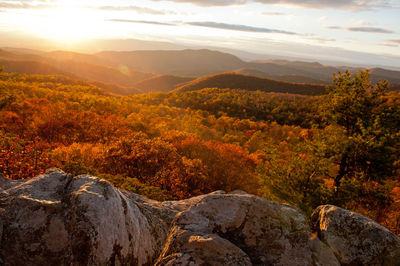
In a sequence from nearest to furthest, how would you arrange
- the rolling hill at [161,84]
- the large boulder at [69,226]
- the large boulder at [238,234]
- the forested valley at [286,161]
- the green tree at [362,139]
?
the large boulder at [69,226], the large boulder at [238,234], the forested valley at [286,161], the green tree at [362,139], the rolling hill at [161,84]

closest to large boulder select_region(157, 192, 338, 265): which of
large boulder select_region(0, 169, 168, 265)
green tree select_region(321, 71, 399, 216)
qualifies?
large boulder select_region(0, 169, 168, 265)

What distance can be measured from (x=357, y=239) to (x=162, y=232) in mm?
3610

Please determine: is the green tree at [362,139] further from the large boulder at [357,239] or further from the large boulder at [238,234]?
the large boulder at [238,234]

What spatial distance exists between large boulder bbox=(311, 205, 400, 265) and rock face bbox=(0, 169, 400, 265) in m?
0.01

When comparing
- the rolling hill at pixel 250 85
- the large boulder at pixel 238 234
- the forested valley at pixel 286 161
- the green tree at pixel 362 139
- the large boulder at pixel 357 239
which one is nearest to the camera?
the large boulder at pixel 238 234

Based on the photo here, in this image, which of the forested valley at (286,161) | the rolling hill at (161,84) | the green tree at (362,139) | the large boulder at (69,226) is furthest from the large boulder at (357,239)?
the rolling hill at (161,84)

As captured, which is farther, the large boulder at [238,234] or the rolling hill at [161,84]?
the rolling hill at [161,84]

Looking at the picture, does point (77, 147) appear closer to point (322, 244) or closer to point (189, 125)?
point (322, 244)

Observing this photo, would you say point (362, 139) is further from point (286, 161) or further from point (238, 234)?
point (238, 234)

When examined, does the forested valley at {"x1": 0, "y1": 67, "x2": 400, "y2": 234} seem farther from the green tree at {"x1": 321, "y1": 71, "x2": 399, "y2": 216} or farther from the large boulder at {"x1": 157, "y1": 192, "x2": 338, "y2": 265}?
the large boulder at {"x1": 157, "y1": 192, "x2": 338, "y2": 265}

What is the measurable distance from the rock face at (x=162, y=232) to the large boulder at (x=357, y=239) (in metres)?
0.01

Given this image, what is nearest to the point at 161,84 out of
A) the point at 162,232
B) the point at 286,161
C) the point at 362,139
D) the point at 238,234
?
the point at 286,161

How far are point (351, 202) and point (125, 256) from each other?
34.6ft

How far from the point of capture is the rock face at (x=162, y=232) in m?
3.39
